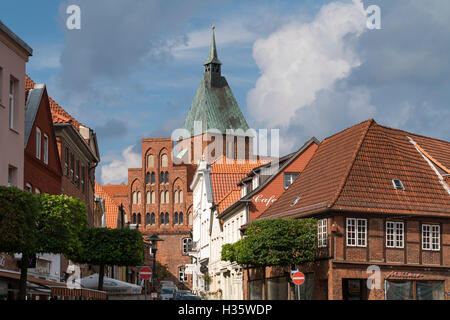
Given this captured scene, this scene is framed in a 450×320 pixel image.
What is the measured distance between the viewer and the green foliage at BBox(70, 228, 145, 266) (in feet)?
112

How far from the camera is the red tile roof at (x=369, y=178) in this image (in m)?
37.2

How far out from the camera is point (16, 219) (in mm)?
19156

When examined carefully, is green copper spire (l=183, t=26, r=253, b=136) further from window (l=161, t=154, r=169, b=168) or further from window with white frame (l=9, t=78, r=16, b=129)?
window with white frame (l=9, t=78, r=16, b=129)

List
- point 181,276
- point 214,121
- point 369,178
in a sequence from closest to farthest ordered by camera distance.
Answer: point 369,178
point 181,276
point 214,121

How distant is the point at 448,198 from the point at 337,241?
7.16 m

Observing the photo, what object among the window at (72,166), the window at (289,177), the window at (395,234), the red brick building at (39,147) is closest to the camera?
the red brick building at (39,147)

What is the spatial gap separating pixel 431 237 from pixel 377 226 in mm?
3056

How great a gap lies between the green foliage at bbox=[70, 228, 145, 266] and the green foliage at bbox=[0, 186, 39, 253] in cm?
1398

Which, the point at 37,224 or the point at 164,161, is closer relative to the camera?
the point at 37,224

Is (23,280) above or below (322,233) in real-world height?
below

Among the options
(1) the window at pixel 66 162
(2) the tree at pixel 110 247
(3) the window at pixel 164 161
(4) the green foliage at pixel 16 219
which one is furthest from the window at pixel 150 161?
(4) the green foliage at pixel 16 219

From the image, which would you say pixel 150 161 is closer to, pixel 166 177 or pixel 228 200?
pixel 166 177

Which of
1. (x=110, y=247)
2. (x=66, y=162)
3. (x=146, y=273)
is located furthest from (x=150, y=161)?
(x=146, y=273)

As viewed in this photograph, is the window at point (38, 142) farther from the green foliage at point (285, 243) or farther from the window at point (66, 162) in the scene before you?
the green foliage at point (285, 243)
